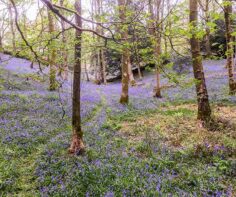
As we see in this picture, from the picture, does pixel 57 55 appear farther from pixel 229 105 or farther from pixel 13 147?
pixel 229 105

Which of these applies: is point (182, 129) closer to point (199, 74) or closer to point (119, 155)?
point (199, 74)

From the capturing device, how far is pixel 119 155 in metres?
8.11

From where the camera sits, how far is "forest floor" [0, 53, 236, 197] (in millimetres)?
6048

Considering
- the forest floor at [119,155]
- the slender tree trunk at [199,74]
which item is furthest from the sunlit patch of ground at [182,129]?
the slender tree trunk at [199,74]

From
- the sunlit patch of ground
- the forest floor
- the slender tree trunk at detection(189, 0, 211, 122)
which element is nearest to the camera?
the forest floor

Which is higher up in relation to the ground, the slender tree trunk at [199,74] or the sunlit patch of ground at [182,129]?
the slender tree trunk at [199,74]

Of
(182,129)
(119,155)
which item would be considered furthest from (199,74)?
(119,155)

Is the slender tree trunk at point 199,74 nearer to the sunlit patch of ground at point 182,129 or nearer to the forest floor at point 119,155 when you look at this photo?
the sunlit patch of ground at point 182,129

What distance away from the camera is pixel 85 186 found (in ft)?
20.2

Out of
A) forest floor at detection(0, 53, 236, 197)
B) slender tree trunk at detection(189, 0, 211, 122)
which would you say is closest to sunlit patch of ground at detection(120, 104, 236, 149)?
forest floor at detection(0, 53, 236, 197)

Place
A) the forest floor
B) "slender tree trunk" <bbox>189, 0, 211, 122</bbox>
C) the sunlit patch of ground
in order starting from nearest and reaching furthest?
the forest floor, the sunlit patch of ground, "slender tree trunk" <bbox>189, 0, 211, 122</bbox>

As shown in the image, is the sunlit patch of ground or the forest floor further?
the sunlit patch of ground

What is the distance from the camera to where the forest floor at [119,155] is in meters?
6.05

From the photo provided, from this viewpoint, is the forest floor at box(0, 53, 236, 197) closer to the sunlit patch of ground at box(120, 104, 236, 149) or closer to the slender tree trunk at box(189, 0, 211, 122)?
the sunlit patch of ground at box(120, 104, 236, 149)
